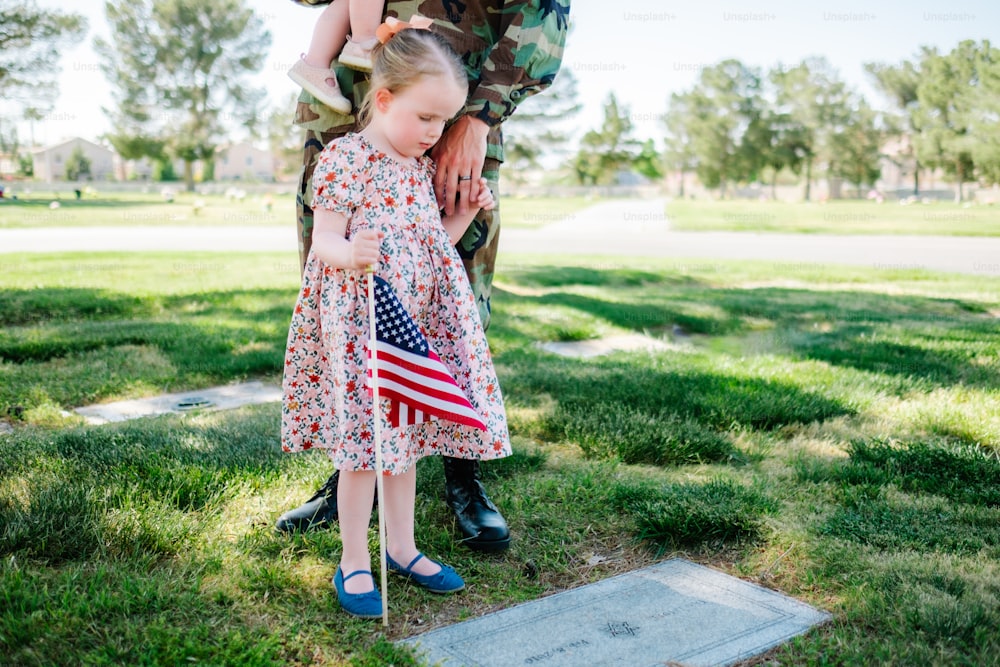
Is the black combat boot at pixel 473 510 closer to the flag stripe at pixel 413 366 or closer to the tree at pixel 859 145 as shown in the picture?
Answer: the flag stripe at pixel 413 366

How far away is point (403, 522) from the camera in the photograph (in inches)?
81.3

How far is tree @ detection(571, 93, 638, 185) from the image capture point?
75.1m

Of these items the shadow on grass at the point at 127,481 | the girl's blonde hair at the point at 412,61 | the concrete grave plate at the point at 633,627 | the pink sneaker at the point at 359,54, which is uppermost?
the pink sneaker at the point at 359,54

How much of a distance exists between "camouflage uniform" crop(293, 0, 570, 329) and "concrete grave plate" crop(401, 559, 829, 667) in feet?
3.01

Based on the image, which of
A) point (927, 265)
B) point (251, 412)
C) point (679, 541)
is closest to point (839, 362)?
point (679, 541)

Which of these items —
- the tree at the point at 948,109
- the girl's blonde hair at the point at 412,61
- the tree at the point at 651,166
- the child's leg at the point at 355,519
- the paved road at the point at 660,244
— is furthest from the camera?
the tree at the point at 651,166

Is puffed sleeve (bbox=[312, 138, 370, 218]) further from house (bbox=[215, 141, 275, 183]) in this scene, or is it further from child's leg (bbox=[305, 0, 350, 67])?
house (bbox=[215, 141, 275, 183])

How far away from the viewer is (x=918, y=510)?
7.91ft

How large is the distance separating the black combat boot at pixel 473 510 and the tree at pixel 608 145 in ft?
245

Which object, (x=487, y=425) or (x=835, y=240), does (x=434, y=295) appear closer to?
(x=487, y=425)

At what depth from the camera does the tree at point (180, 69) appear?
48594mm

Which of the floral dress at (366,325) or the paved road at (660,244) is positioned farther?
the paved road at (660,244)

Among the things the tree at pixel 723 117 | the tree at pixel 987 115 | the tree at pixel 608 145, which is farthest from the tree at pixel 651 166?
the tree at pixel 987 115

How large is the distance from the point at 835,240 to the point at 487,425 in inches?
676
